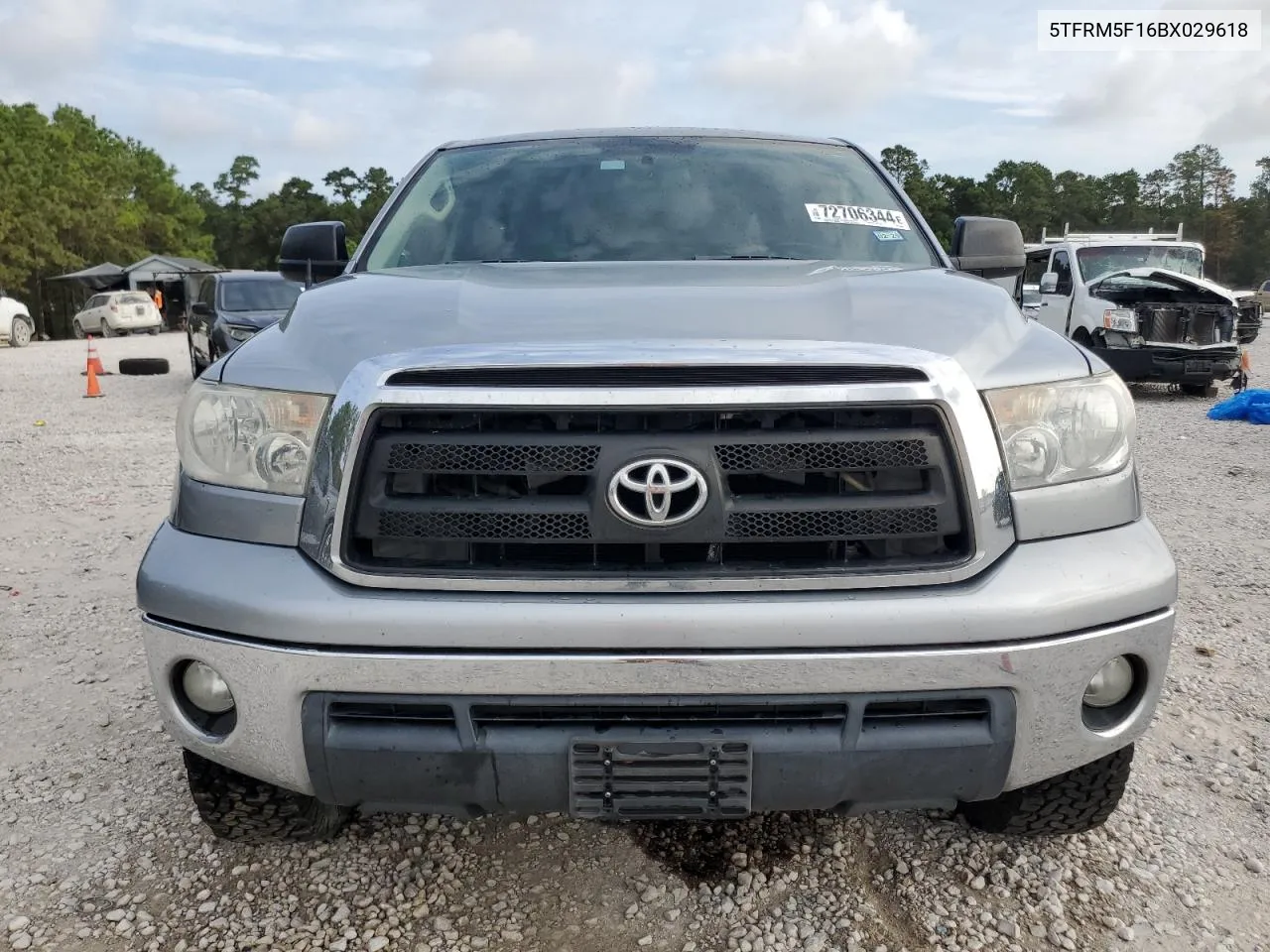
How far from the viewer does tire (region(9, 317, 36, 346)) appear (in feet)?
87.0

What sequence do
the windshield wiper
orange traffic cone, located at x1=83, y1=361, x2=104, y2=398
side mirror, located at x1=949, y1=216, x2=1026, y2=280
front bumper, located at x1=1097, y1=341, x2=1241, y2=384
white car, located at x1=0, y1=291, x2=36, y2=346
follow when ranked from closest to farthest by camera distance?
the windshield wiper → side mirror, located at x1=949, y1=216, x2=1026, y2=280 → front bumper, located at x1=1097, y1=341, x2=1241, y2=384 → orange traffic cone, located at x1=83, y1=361, x2=104, y2=398 → white car, located at x1=0, y1=291, x2=36, y2=346

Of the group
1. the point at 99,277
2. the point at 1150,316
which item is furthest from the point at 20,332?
the point at 1150,316

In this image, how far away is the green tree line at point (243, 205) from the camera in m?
44.1

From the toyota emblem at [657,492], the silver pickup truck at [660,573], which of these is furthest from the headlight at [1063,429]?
the toyota emblem at [657,492]

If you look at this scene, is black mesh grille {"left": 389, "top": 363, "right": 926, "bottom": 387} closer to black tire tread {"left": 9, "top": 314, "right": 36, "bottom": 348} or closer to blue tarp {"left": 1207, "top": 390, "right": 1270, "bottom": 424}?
blue tarp {"left": 1207, "top": 390, "right": 1270, "bottom": 424}

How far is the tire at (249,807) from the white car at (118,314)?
1431 inches

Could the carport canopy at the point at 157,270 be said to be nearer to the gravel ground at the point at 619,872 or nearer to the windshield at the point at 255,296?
the windshield at the point at 255,296

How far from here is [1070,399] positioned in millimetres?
2080

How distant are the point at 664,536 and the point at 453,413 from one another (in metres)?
0.47

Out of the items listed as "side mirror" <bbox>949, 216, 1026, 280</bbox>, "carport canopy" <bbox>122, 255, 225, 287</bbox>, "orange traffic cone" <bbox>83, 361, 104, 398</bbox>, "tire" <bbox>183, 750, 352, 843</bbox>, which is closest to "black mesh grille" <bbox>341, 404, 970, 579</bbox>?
"tire" <bbox>183, 750, 352, 843</bbox>

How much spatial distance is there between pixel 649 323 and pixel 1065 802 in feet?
4.89

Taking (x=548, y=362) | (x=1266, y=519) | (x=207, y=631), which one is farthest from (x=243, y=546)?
(x=1266, y=519)

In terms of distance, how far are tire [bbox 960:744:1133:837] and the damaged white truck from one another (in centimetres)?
1043

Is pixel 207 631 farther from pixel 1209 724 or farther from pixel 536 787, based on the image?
pixel 1209 724
